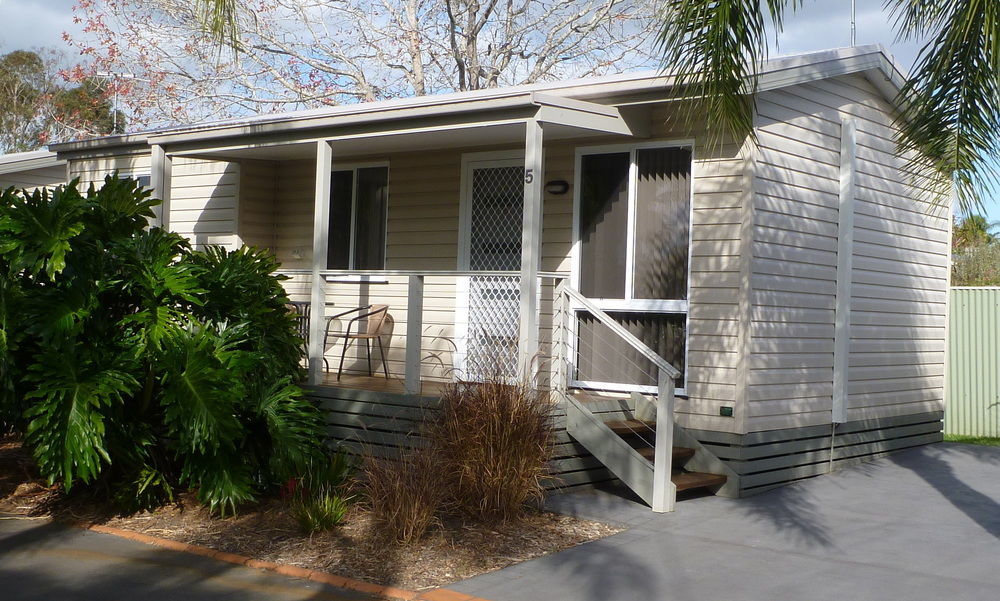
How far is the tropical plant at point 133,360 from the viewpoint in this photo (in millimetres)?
6949

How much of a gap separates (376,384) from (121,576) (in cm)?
372

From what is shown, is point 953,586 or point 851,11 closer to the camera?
point 953,586

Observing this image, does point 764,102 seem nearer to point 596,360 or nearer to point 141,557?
point 596,360

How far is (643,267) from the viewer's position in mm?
9281

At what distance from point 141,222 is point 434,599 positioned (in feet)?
14.0

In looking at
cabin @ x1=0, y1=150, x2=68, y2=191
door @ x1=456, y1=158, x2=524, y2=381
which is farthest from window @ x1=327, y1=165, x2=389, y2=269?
cabin @ x1=0, y1=150, x2=68, y2=191

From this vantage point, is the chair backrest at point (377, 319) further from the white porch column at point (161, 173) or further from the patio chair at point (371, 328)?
the white porch column at point (161, 173)

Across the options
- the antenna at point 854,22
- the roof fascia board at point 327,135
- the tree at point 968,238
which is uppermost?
the antenna at point 854,22

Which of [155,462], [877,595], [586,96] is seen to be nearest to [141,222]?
[155,462]

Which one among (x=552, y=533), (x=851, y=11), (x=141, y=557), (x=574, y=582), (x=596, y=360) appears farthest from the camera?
(x=851, y=11)

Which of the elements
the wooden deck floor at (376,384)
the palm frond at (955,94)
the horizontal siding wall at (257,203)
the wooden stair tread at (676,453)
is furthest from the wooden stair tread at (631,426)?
the horizontal siding wall at (257,203)

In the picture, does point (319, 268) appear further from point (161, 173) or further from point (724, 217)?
point (724, 217)

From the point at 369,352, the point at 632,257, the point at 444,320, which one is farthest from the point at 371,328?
the point at 632,257

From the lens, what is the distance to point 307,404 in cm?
796
